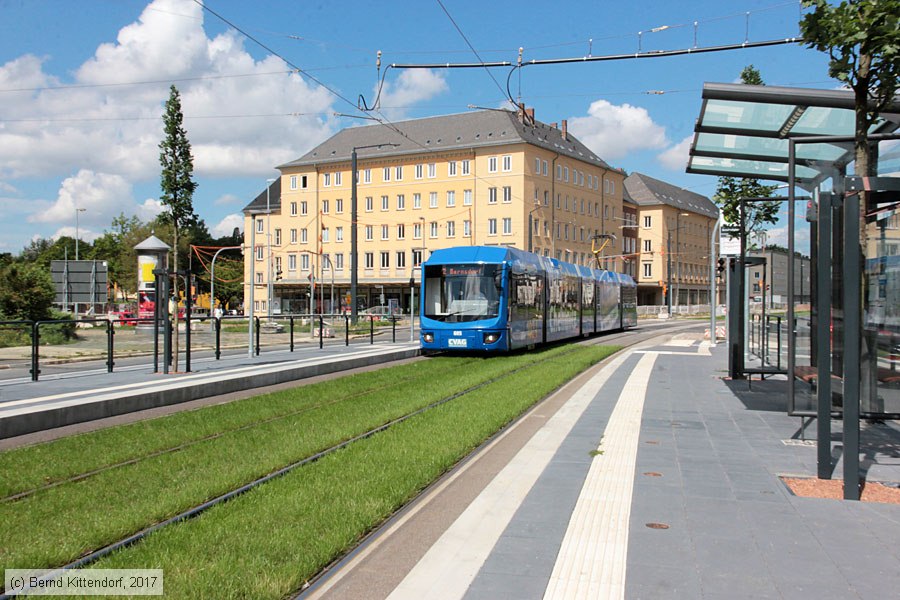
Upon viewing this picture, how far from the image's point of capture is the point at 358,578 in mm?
4836

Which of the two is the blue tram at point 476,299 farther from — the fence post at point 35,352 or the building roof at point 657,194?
the building roof at point 657,194

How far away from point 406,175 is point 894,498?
77.3 metres

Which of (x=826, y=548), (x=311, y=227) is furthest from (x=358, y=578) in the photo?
(x=311, y=227)

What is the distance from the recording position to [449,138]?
3174 inches

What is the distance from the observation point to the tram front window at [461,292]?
76.3ft

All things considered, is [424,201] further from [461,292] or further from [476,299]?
[476,299]

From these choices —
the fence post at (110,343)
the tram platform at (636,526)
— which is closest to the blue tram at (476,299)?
the fence post at (110,343)

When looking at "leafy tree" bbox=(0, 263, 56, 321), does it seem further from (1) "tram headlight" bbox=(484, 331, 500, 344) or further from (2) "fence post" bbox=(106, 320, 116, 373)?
(1) "tram headlight" bbox=(484, 331, 500, 344)

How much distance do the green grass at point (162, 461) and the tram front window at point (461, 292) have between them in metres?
8.27

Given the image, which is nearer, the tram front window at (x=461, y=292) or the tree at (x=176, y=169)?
the tree at (x=176, y=169)

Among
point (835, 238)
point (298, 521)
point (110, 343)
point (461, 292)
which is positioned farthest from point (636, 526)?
point (461, 292)

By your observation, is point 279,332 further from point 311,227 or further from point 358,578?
point 311,227

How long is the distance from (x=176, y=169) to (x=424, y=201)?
2555 inches

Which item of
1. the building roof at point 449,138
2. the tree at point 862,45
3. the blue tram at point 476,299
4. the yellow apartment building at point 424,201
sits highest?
the building roof at point 449,138
